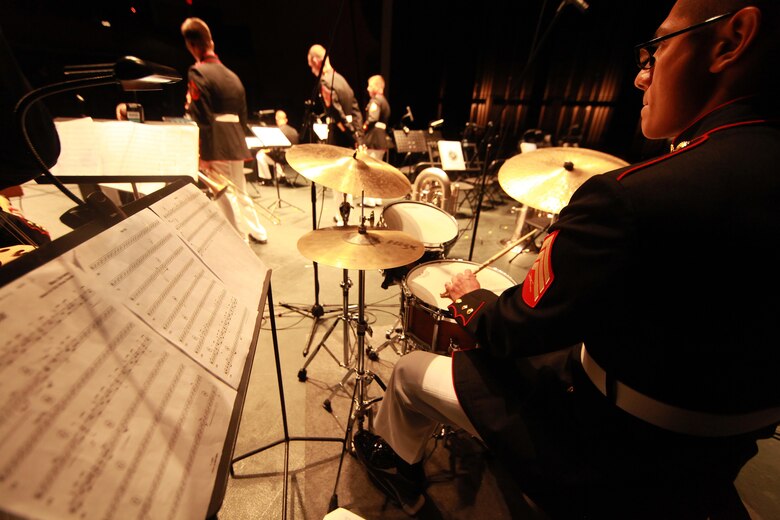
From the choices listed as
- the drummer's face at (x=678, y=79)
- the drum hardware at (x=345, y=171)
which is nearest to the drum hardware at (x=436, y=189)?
the drum hardware at (x=345, y=171)

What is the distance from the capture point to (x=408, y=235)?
1517 millimetres

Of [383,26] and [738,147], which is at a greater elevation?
[383,26]

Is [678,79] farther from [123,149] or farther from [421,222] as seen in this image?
[123,149]

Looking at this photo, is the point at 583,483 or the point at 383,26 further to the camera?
the point at 383,26

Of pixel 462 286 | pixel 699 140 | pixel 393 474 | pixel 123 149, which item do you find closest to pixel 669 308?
pixel 699 140

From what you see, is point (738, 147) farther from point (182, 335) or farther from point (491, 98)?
point (491, 98)

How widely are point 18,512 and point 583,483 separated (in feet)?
3.15

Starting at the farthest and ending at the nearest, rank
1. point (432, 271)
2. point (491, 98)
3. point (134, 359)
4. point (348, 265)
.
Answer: point (491, 98)
point (432, 271)
point (348, 265)
point (134, 359)

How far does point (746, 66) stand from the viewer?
65 cm

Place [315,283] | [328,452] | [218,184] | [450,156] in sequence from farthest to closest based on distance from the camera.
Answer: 1. [450,156]
2. [218,184]
3. [315,283]
4. [328,452]

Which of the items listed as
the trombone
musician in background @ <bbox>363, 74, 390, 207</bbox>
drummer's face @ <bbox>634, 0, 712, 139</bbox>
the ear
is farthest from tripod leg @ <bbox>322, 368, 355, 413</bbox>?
musician in background @ <bbox>363, 74, 390, 207</bbox>

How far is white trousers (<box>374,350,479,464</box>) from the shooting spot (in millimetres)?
1040

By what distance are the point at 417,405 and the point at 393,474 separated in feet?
1.46

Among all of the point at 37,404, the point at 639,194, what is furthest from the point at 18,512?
the point at 639,194
